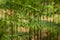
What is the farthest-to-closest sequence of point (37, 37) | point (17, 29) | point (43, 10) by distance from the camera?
1. point (37, 37)
2. point (17, 29)
3. point (43, 10)

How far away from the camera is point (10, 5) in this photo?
1.35m

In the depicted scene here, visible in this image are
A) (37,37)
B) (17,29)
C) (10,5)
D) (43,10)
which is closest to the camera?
(10,5)

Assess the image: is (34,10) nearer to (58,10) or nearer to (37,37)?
(58,10)

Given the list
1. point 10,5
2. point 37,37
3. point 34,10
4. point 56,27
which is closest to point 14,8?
point 10,5

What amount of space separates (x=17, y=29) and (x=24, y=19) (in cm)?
40

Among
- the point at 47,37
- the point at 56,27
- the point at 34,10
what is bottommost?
the point at 47,37

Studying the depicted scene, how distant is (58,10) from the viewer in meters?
1.59

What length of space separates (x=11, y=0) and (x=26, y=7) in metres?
0.15

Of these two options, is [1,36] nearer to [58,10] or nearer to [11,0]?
[11,0]

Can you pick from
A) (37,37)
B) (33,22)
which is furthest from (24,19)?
(37,37)

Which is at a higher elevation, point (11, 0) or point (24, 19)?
point (11, 0)

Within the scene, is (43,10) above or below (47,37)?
above

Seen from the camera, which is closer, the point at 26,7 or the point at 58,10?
the point at 26,7

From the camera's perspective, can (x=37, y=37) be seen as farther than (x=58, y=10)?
Yes
